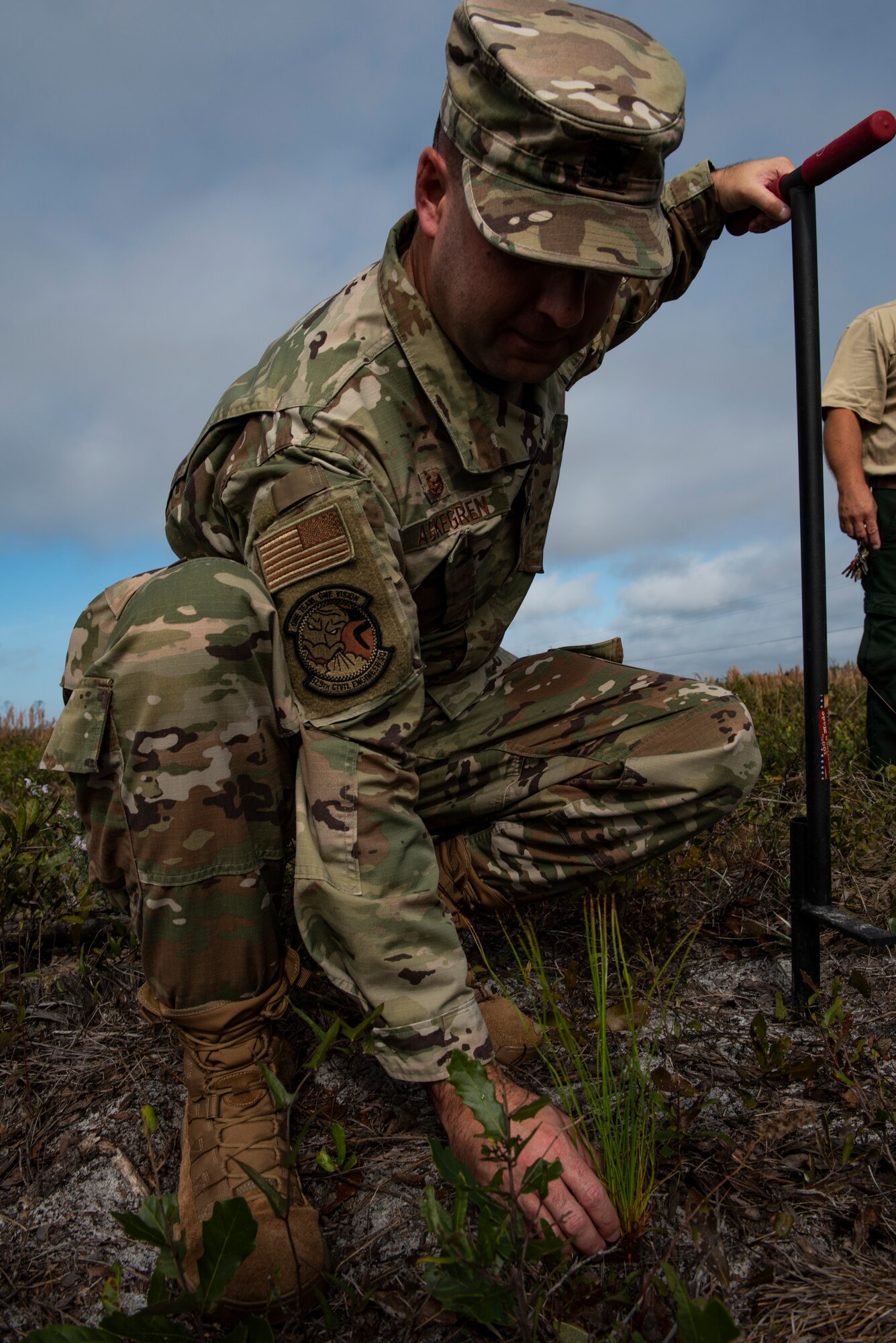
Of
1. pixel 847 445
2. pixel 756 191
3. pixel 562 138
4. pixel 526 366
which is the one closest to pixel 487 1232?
pixel 526 366

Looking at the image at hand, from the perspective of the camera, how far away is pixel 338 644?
1.78 m

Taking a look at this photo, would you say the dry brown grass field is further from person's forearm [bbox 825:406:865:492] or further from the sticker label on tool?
person's forearm [bbox 825:406:865:492]

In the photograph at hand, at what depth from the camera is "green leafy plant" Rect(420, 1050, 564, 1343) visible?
1125 millimetres

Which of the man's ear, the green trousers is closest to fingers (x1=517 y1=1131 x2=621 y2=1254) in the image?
the man's ear

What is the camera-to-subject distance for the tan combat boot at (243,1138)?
1.43m

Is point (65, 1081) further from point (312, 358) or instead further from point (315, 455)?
point (312, 358)

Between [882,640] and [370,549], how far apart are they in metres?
3.07

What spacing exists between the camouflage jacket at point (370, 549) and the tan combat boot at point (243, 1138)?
0.76 ft

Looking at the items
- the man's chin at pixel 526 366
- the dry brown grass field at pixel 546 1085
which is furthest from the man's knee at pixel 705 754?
the man's chin at pixel 526 366

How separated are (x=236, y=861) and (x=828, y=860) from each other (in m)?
1.32

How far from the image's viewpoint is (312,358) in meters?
1.98

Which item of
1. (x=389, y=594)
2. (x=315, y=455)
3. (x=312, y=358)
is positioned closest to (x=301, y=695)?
(x=389, y=594)

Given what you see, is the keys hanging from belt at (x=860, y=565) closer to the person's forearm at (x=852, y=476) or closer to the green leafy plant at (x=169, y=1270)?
the person's forearm at (x=852, y=476)

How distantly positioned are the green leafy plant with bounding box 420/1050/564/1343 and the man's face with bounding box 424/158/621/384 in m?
1.34
